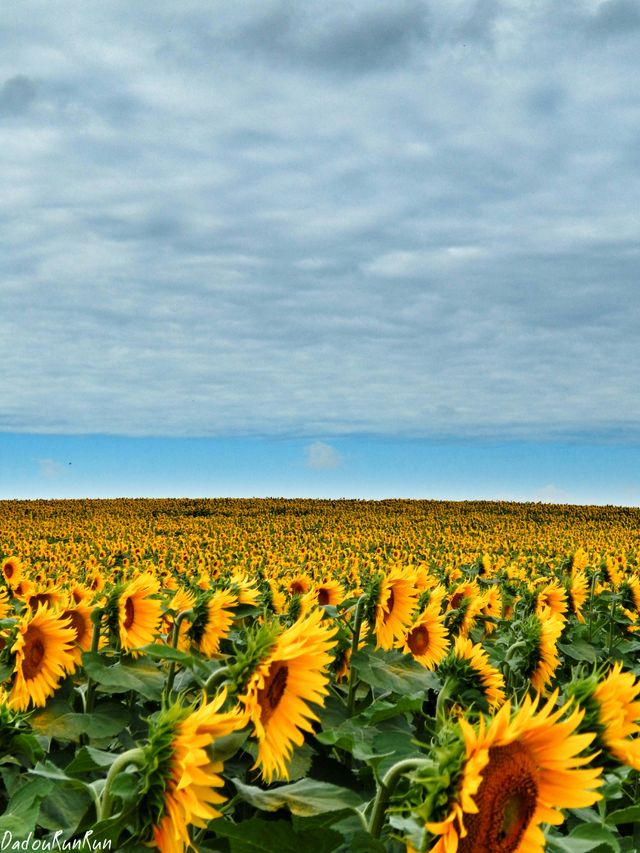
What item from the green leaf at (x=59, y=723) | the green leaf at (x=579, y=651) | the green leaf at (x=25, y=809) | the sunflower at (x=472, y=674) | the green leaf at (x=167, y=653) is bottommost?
the green leaf at (x=59, y=723)

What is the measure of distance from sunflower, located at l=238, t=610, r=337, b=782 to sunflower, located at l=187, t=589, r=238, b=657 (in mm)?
1413

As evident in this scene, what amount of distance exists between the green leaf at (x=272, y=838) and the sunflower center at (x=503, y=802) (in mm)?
399

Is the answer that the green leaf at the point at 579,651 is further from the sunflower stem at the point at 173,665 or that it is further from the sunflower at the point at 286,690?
the sunflower at the point at 286,690

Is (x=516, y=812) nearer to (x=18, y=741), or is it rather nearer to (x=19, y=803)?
(x=19, y=803)

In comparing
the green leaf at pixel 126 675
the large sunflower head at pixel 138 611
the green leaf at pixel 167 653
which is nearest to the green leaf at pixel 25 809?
the green leaf at pixel 167 653

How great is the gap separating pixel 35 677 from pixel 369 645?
68.0 inches

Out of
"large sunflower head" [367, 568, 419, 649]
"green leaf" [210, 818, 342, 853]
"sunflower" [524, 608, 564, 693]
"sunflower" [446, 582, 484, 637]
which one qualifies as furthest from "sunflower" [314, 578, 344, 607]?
"green leaf" [210, 818, 342, 853]

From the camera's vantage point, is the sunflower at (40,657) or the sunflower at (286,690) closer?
the sunflower at (286,690)

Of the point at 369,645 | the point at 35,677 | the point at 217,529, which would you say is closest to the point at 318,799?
the point at 35,677

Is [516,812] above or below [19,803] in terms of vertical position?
above

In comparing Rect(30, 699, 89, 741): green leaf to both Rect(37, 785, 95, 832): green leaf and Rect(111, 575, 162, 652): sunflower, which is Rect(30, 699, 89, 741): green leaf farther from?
Rect(37, 785, 95, 832): green leaf

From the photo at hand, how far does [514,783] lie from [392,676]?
1908mm

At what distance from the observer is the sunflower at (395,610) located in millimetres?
4352

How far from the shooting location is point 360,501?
164ft
